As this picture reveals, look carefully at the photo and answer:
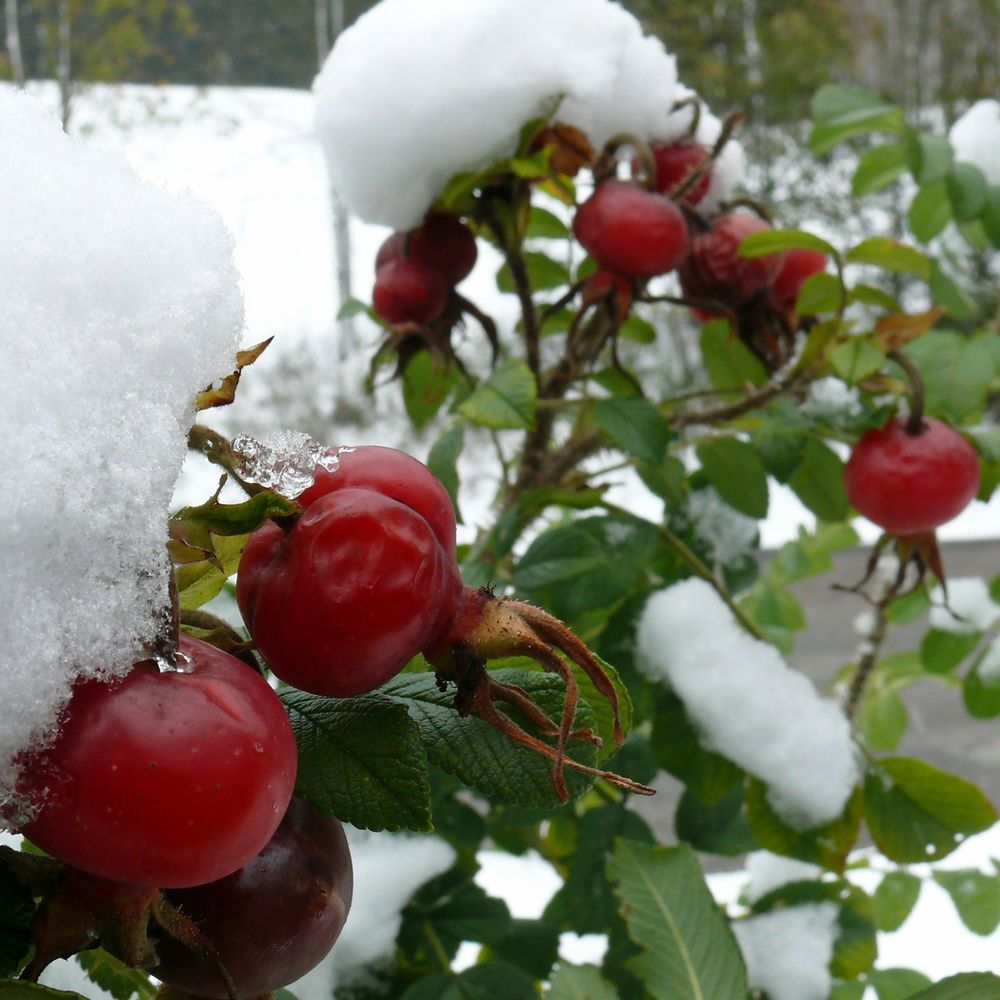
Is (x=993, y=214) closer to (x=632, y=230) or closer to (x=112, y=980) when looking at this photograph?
(x=632, y=230)

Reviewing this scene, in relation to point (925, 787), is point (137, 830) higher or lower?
higher

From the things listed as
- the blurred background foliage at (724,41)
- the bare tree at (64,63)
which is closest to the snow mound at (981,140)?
the blurred background foliage at (724,41)

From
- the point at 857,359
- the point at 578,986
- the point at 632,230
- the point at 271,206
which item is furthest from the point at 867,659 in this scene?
the point at 271,206

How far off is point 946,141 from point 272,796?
0.80m

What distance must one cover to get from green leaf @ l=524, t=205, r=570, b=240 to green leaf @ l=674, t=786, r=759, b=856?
45 centimetres

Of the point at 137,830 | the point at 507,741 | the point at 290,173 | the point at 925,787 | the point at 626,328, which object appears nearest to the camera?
the point at 137,830

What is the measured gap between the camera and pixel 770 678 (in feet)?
2.35

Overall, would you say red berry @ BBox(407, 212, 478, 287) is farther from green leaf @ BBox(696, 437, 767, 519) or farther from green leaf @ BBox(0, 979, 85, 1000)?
green leaf @ BBox(0, 979, 85, 1000)

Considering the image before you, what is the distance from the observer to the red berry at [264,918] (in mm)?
275

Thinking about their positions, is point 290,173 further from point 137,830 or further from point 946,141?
point 137,830

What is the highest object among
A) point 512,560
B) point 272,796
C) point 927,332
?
point 272,796

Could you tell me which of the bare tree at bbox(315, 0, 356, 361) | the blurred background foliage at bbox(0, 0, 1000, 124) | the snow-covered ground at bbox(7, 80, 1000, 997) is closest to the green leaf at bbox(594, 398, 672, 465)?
the snow-covered ground at bbox(7, 80, 1000, 997)

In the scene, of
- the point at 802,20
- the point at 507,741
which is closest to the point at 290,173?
the point at 802,20

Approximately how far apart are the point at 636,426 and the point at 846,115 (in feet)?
1.23
